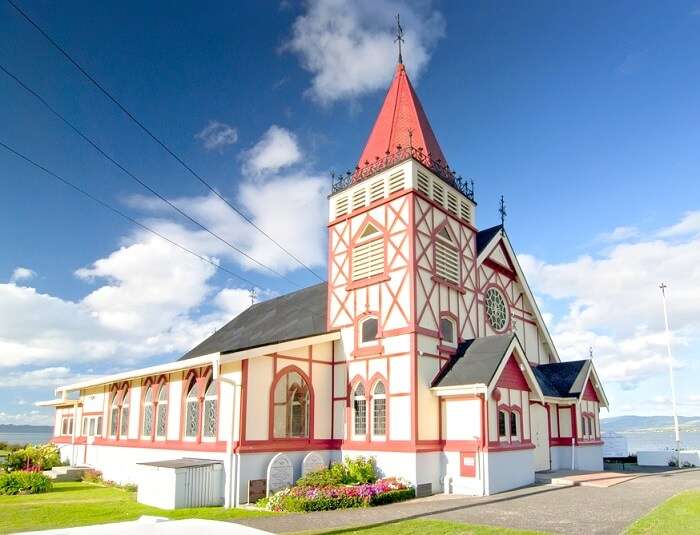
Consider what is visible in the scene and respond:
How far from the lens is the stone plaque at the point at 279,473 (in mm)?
17953

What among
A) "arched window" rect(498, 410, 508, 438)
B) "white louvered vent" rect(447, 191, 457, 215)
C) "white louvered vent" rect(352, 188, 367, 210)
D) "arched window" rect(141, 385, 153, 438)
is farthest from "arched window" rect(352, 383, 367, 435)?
"arched window" rect(141, 385, 153, 438)

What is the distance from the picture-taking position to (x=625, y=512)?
45.4 feet

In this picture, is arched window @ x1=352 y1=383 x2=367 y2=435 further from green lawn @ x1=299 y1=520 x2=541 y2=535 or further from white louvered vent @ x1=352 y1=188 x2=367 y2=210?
green lawn @ x1=299 y1=520 x2=541 y2=535

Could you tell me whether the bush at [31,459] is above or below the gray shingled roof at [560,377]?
below

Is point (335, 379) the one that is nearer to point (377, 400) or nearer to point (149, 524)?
point (377, 400)

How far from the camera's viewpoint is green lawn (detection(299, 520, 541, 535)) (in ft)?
38.1

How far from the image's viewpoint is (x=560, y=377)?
25547 millimetres

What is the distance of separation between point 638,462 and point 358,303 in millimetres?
19034

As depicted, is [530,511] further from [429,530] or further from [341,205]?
[341,205]

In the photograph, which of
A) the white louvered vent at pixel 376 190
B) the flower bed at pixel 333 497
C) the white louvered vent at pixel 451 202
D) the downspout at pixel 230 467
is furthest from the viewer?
the white louvered vent at pixel 451 202

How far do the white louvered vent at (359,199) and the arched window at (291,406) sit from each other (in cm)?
721

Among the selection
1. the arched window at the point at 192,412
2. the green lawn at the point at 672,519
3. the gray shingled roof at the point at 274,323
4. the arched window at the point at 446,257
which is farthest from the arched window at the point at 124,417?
the green lawn at the point at 672,519

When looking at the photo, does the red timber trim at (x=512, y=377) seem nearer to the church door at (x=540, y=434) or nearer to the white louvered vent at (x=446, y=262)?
the church door at (x=540, y=434)

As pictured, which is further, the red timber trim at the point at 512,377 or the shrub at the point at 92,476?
the shrub at the point at 92,476
